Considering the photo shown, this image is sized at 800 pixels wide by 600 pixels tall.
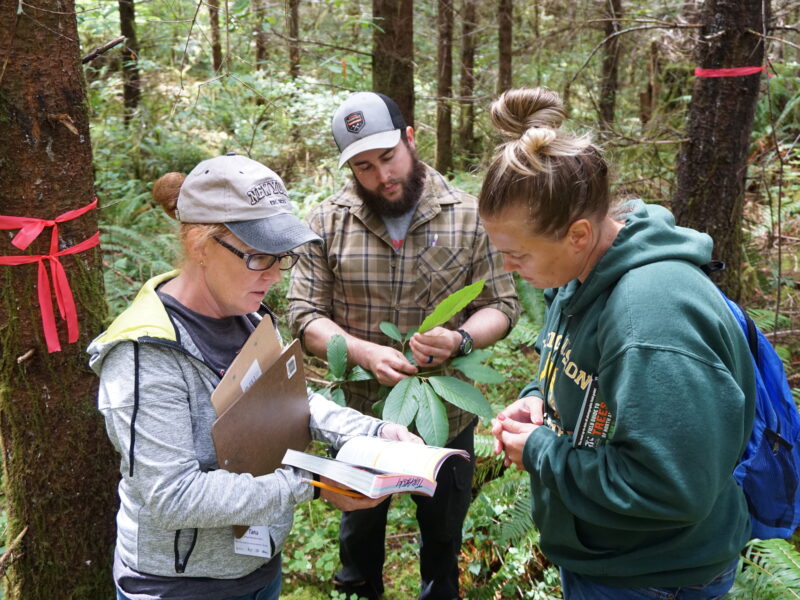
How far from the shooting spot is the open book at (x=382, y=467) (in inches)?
59.1

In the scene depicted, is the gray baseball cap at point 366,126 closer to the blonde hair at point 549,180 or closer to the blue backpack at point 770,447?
the blonde hair at point 549,180

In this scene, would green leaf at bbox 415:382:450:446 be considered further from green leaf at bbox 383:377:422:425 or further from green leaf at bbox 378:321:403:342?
green leaf at bbox 378:321:403:342

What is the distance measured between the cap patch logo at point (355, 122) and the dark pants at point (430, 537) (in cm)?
144

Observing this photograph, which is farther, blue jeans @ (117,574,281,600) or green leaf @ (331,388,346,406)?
green leaf @ (331,388,346,406)

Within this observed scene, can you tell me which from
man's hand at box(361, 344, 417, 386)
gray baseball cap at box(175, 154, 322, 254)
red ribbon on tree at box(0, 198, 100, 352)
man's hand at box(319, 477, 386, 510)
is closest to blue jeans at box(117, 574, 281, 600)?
man's hand at box(319, 477, 386, 510)

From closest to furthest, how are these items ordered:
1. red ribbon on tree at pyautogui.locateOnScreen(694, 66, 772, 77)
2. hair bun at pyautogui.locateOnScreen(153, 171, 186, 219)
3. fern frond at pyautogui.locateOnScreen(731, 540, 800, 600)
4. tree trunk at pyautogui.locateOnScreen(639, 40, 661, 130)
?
hair bun at pyautogui.locateOnScreen(153, 171, 186, 219) → fern frond at pyautogui.locateOnScreen(731, 540, 800, 600) → red ribbon on tree at pyautogui.locateOnScreen(694, 66, 772, 77) → tree trunk at pyautogui.locateOnScreen(639, 40, 661, 130)

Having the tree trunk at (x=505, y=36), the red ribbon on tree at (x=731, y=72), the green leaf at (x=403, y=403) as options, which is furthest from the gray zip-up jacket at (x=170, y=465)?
the tree trunk at (x=505, y=36)

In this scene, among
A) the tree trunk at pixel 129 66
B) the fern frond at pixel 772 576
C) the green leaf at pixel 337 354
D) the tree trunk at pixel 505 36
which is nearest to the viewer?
the green leaf at pixel 337 354

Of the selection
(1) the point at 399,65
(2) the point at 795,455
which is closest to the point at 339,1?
(1) the point at 399,65

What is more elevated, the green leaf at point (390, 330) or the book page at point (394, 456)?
the green leaf at point (390, 330)

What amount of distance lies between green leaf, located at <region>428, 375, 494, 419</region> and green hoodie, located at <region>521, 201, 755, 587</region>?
467mm

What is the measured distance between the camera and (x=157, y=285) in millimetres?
1693

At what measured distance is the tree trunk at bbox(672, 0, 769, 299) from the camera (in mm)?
3357

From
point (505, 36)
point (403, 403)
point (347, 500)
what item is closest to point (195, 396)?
point (347, 500)
